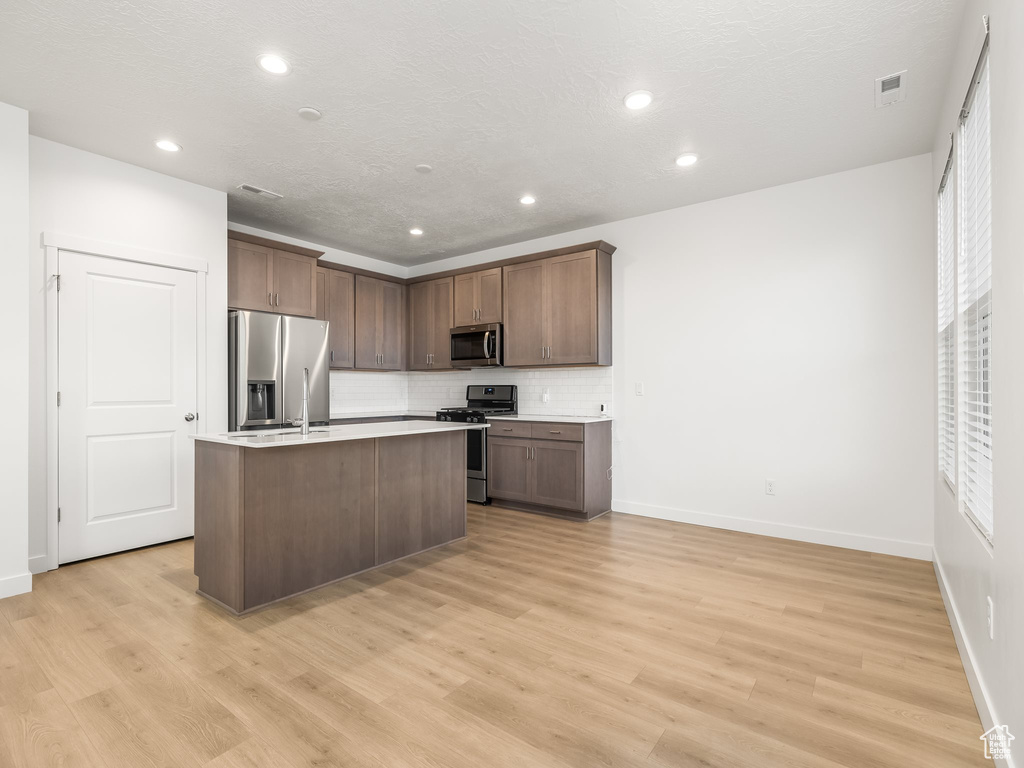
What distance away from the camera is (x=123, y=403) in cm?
369

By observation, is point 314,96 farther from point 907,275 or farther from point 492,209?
point 907,275

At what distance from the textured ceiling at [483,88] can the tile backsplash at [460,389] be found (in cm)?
185

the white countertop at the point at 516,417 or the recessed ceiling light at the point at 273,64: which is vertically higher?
the recessed ceiling light at the point at 273,64

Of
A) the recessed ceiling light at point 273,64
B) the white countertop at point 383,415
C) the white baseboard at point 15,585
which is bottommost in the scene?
the white baseboard at point 15,585

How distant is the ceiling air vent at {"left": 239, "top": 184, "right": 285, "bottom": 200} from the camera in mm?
4098

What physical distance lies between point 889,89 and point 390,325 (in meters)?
4.94

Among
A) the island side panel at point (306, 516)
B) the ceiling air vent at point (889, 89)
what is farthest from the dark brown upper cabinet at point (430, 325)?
the ceiling air vent at point (889, 89)

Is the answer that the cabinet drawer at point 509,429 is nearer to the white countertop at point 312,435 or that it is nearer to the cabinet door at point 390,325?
the white countertop at point 312,435

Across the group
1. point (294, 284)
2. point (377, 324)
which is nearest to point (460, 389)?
point (377, 324)

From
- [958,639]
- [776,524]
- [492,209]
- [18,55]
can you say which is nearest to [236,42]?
[18,55]

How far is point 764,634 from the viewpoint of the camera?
2.47m

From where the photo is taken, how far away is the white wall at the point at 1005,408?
1.40 meters

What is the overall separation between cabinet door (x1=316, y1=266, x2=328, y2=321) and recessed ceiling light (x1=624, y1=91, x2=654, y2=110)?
367 cm

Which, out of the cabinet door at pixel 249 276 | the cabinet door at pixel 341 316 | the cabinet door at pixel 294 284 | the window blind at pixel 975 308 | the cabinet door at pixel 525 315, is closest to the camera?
the window blind at pixel 975 308
